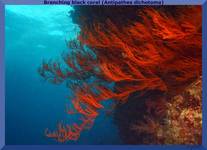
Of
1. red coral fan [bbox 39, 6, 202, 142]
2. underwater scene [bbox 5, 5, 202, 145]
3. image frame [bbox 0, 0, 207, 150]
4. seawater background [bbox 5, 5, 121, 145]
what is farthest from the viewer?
seawater background [bbox 5, 5, 121, 145]

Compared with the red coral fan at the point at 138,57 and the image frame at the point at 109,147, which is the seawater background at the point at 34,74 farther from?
the image frame at the point at 109,147

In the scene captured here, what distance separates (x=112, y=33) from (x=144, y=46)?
0.62 meters

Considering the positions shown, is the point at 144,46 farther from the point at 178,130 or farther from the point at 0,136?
the point at 0,136

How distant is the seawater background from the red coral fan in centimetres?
1369

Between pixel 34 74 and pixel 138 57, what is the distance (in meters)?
23.9

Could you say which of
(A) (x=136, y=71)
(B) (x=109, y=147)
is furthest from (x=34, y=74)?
(B) (x=109, y=147)

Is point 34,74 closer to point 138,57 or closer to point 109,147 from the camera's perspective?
point 138,57

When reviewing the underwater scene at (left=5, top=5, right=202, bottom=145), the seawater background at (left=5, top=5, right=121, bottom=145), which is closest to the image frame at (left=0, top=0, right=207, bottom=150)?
the underwater scene at (left=5, top=5, right=202, bottom=145)

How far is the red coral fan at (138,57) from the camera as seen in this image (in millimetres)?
4406

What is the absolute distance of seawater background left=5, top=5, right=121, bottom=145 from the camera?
75.2ft

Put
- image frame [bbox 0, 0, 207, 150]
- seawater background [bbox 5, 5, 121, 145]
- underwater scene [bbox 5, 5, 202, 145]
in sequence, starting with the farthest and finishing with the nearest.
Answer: seawater background [bbox 5, 5, 121, 145] → underwater scene [bbox 5, 5, 202, 145] → image frame [bbox 0, 0, 207, 150]

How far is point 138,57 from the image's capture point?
452cm

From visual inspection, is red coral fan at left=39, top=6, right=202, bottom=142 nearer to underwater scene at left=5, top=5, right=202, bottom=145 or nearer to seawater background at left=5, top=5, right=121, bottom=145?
underwater scene at left=5, top=5, right=202, bottom=145

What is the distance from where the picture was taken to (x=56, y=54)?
27.3 meters
